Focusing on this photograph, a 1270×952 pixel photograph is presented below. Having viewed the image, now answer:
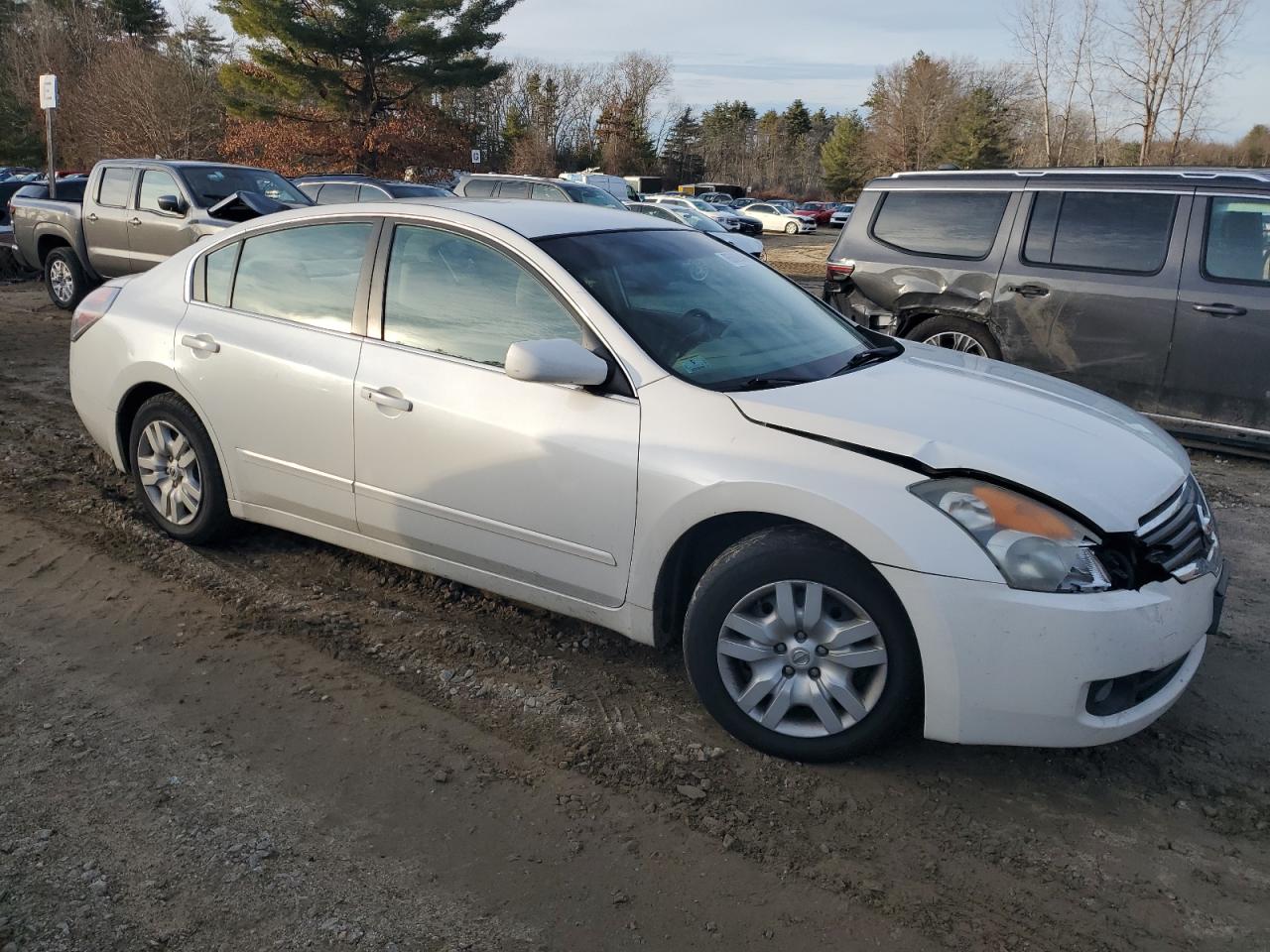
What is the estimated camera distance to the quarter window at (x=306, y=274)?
4156 mm

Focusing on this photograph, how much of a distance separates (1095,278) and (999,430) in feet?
14.3

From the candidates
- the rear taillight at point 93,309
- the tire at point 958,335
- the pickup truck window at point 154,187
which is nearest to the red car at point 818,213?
the pickup truck window at point 154,187

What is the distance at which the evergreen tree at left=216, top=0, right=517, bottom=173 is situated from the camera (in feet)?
121

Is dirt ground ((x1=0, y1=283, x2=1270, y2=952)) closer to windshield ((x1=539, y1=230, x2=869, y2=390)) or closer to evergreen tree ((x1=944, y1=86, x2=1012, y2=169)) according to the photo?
windshield ((x1=539, y1=230, x2=869, y2=390))

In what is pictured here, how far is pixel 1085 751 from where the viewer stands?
332 cm

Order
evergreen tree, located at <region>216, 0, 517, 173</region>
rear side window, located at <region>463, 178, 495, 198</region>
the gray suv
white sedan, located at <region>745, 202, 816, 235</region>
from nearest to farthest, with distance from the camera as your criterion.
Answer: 1. the gray suv
2. rear side window, located at <region>463, 178, 495, 198</region>
3. evergreen tree, located at <region>216, 0, 517, 173</region>
4. white sedan, located at <region>745, 202, 816, 235</region>

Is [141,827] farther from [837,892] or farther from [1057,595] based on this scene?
[1057,595]

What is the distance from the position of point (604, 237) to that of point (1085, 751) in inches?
98.9

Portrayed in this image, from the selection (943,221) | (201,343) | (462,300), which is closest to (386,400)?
(462,300)

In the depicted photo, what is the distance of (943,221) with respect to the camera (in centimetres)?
766

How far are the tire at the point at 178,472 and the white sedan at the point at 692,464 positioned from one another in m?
0.01

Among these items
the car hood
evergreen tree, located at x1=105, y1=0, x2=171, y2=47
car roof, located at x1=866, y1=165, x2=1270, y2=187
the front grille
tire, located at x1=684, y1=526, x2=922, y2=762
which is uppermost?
evergreen tree, located at x1=105, y1=0, x2=171, y2=47

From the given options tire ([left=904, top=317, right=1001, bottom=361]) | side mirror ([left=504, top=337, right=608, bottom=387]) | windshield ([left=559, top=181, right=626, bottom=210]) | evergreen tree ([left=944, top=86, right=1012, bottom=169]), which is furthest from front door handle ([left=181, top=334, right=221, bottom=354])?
evergreen tree ([left=944, top=86, right=1012, bottom=169])

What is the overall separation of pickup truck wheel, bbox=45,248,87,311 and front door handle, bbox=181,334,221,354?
941cm
